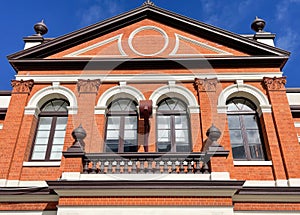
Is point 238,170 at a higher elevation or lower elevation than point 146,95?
lower

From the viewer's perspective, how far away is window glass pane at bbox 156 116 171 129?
11542 millimetres

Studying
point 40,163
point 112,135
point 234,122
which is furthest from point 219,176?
point 40,163

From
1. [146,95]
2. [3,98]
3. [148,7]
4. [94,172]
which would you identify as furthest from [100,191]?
[148,7]

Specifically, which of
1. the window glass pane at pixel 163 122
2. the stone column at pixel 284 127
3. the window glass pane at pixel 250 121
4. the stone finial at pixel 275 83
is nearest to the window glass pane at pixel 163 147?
the window glass pane at pixel 163 122

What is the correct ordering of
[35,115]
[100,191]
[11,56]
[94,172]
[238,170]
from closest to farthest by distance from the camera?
[100,191], [94,172], [238,170], [35,115], [11,56]

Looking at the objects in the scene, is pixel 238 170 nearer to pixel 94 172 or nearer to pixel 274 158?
pixel 274 158

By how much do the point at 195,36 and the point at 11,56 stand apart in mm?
7480

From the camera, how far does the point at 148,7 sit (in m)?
14.4

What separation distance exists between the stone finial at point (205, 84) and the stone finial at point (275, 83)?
1.86 meters

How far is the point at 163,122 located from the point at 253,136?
3210 millimetres

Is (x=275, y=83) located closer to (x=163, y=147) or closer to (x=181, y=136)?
(x=181, y=136)

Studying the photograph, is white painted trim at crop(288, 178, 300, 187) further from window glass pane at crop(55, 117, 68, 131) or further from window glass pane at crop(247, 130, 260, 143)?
window glass pane at crop(55, 117, 68, 131)

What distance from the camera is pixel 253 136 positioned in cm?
1139

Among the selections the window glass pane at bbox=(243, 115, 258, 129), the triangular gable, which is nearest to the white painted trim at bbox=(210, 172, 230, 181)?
the window glass pane at bbox=(243, 115, 258, 129)
